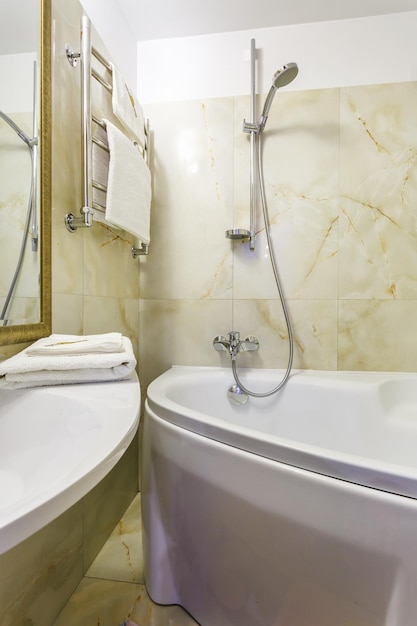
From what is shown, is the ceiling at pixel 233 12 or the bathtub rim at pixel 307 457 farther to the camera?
the ceiling at pixel 233 12

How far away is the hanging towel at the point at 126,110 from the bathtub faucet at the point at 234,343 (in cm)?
93

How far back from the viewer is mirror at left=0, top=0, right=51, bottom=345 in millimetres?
794

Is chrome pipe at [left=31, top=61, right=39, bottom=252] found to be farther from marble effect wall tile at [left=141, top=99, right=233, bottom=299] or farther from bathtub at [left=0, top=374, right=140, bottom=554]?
Answer: marble effect wall tile at [left=141, top=99, right=233, bottom=299]

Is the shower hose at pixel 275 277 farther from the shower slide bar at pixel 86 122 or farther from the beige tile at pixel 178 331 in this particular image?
the shower slide bar at pixel 86 122

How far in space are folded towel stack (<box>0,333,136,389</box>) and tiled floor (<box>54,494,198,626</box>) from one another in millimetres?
810

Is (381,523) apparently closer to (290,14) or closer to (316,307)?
(316,307)

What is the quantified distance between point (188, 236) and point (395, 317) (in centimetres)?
106

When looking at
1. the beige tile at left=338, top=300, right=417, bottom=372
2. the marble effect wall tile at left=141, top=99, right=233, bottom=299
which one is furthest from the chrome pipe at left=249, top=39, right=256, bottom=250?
the beige tile at left=338, top=300, right=417, bottom=372

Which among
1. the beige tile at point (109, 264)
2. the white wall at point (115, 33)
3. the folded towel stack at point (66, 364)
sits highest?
the white wall at point (115, 33)

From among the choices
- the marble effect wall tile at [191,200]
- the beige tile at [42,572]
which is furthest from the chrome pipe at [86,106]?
the beige tile at [42,572]

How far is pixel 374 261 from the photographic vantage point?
1.54 meters

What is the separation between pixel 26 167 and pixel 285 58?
1380 millimetres

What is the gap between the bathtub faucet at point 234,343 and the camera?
153 centimetres

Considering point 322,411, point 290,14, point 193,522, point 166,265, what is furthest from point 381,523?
point 290,14
